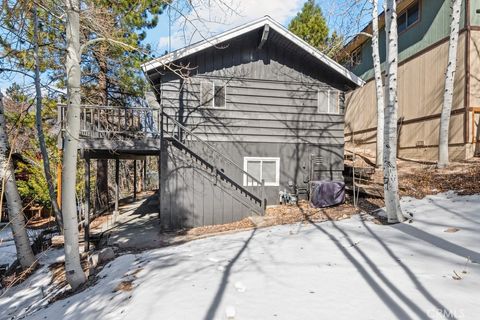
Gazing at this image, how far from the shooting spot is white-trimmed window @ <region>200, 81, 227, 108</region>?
9648 mm

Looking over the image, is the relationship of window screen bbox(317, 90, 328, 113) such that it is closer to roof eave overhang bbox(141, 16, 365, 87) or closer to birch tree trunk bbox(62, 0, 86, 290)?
roof eave overhang bbox(141, 16, 365, 87)

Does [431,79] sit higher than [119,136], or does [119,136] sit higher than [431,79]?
[431,79]

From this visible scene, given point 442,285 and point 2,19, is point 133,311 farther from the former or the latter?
point 2,19

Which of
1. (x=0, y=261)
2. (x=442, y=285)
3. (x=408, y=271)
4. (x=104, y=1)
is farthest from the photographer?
(x=104, y=1)

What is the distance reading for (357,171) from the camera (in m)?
10.8

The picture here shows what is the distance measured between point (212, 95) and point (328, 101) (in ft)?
13.7

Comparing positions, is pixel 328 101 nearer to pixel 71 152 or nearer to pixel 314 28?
pixel 71 152

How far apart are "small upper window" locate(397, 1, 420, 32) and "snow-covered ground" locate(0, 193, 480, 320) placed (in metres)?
10.5

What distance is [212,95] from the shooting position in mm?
9711

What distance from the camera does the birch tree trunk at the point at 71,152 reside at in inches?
192

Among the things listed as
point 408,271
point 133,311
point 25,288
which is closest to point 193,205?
point 25,288

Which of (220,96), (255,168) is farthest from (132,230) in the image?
(220,96)

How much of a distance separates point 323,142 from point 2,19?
905 cm

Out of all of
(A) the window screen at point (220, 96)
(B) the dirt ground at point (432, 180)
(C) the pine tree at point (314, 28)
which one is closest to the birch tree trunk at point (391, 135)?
(B) the dirt ground at point (432, 180)
